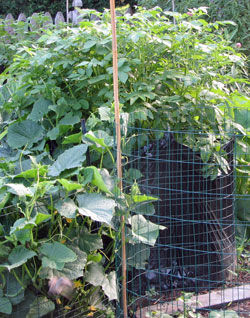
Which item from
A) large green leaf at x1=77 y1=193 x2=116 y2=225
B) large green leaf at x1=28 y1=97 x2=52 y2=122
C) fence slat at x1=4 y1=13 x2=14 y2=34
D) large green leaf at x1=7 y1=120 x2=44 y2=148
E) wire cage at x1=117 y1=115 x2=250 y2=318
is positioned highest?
fence slat at x1=4 y1=13 x2=14 y2=34

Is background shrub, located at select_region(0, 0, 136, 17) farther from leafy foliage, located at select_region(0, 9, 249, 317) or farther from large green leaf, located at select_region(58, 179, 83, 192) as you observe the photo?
large green leaf, located at select_region(58, 179, 83, 192)

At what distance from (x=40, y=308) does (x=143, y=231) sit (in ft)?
2.15

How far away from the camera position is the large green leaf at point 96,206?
6.88 feet

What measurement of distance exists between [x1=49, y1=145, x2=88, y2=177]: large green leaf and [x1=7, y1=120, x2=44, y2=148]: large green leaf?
0.60 meters

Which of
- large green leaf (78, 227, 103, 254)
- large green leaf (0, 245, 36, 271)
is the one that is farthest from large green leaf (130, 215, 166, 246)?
large green leaf (0, 245, 36, 271)

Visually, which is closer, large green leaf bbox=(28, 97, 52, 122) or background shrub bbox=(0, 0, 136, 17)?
large green leaf bbox=(28, 97, 52, 122)

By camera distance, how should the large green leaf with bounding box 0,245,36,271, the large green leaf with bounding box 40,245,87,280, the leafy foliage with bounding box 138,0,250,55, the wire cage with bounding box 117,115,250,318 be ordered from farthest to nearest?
the leafy foliage with bounding box 138,0,250,55 → the wire cage with bounding box 117,115,250,318 → the large green leaf with bounding box 40,245,87,280 → the large green leaf with bounding box 0,245,36,271

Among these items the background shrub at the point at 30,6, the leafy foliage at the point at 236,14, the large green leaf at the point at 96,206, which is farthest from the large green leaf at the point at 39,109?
the background shrub at the point at 30,6

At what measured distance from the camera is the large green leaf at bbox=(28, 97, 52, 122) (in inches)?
115

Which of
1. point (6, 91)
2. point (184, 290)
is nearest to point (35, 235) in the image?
point (184, 290)

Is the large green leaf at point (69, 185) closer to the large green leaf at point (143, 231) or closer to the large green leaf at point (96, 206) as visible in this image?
the large green leaf at point (96, 206)

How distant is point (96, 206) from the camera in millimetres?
2164

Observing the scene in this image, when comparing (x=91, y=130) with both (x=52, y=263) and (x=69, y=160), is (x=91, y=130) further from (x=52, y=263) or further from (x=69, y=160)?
(x=52, y=263)

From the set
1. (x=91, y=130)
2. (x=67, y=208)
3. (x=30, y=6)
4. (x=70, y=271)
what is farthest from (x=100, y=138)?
(x=30, y=6)
